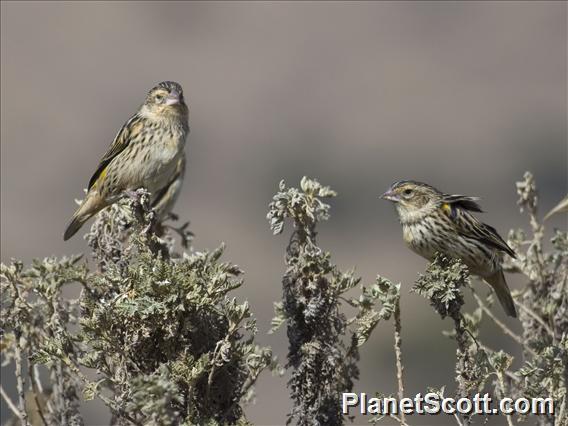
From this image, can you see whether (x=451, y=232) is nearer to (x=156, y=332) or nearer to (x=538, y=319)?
(x=538, y=319)

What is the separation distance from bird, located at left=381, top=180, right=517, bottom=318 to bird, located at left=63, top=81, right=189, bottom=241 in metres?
1.91

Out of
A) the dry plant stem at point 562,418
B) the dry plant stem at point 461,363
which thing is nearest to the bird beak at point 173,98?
the dry plant stem at point 461,363

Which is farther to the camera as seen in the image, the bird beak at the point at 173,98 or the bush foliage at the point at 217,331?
the bird beak at the point at 173,98

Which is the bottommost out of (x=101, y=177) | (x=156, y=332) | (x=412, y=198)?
(x=156, y=332)

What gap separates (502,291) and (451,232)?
0.58m

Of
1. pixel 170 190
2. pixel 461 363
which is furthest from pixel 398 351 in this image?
pixel 170 190

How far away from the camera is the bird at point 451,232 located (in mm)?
6953

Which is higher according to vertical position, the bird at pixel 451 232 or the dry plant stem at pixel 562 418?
the bird at pixel 451 232

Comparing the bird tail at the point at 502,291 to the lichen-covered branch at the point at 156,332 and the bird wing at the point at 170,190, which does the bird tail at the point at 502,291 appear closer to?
the lichen-covered branch at the point at 156,332

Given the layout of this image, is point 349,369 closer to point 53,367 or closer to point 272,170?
point 53,367

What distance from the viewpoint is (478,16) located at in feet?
298

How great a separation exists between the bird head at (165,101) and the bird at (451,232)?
6.67ft

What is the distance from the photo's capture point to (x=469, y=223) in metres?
7.18

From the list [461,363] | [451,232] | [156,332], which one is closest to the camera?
[461,363]
